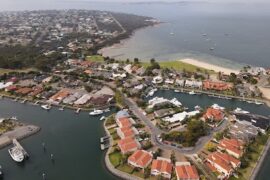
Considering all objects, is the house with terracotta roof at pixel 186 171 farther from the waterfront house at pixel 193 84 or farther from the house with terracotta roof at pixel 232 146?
the waterfront house at pixel 193 84

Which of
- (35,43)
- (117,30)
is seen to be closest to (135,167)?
(35,43)

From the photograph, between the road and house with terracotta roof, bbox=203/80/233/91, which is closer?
the road

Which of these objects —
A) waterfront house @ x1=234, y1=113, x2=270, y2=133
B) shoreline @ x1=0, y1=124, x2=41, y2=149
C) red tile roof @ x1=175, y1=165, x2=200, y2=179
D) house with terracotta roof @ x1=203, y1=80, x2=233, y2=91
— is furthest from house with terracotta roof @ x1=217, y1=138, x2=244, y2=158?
shoreline @ x1=0, y1=124, x2=41, y2=149

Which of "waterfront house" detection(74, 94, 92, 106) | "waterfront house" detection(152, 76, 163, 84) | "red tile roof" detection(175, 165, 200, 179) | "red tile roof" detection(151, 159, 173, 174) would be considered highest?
"red tile roof" detection(175, 165, 200, 179)

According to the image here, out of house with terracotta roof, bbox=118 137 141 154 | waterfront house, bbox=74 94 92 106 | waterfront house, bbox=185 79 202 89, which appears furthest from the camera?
waterfront house, bbox=185 79 202 89

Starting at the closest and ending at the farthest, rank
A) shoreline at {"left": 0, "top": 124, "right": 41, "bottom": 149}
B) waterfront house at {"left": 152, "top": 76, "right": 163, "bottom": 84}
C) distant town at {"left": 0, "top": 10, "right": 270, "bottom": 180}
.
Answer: distant town at {"left": 0, "top": 10, "right": 270, "bottom": 180} → shoreline at {"left": 0, "top": 124, "right": 41, "bottom": 149} → waterfront house at {"left": 152, "top": 76, "right": 163, "bottom": 84}

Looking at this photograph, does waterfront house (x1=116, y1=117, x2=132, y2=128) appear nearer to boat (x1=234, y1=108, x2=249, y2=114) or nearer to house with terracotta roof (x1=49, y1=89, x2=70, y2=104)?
house with terracotta roof (x1=49, y1=89, x2=70, y2=104)

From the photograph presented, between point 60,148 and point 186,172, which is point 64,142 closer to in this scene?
point 60,148

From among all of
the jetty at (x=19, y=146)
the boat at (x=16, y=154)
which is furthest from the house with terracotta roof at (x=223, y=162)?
the boat at (x=16, y=154)
